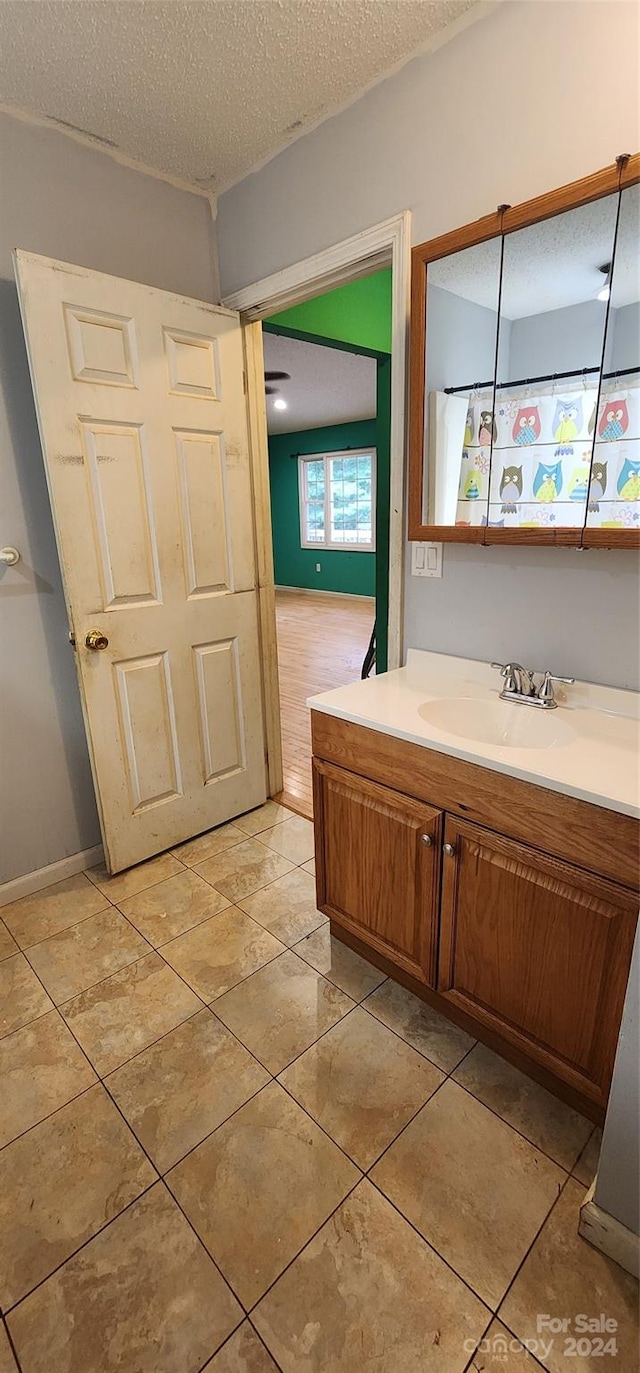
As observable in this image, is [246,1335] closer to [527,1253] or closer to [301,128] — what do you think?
[527,1253]

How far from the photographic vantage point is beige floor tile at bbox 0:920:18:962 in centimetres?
179

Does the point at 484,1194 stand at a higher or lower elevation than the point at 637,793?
lower

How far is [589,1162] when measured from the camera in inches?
46.2

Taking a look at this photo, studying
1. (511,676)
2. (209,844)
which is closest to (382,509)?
(511,676)

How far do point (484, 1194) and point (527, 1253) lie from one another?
0.36 ft

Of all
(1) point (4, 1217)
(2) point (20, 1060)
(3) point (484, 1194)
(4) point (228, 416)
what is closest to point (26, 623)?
(4) point (228, 416)

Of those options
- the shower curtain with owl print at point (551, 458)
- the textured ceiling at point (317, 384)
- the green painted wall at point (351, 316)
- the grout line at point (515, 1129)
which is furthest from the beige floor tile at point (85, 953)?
the textured ceiling at point (317, 384)

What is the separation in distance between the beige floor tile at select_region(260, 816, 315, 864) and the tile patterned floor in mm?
463

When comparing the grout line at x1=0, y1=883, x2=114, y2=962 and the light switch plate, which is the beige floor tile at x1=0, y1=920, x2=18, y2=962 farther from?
the light switch plate

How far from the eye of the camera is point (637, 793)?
0.99 metres

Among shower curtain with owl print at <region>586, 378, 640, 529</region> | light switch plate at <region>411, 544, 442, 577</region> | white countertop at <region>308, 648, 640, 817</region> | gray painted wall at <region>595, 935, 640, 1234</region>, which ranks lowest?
gray painted wall at <region>595, 935, 640, 1234</region>

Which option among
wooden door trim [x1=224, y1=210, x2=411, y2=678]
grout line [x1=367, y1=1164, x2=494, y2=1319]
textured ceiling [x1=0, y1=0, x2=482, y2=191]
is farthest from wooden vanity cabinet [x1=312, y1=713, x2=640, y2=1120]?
textured ceiling [x1=0, y1=0, x2=482, y2=191]

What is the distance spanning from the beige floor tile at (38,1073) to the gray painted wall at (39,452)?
0.68 meters

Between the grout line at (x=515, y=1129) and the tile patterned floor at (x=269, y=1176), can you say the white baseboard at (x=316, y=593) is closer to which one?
the tile patterned floor at (x=269, y=1176)
